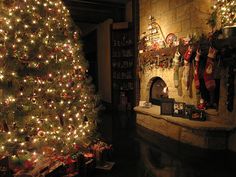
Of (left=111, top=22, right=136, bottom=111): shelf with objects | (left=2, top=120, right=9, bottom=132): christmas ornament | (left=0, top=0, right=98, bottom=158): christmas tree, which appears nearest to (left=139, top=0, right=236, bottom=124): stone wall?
(left=111, top=22, right=136, bottom=111): shelf with objects

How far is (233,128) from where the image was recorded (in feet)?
10.7

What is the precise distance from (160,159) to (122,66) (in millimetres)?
4325

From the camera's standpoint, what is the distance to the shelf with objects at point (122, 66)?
6852 mm

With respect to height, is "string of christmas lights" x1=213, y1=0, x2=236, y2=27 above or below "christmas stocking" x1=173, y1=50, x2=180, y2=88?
above

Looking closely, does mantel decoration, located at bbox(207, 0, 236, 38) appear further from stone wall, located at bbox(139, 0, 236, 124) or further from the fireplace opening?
the fireplace opening

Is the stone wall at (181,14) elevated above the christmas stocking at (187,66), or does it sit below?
above

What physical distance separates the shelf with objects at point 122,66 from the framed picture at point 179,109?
2.87 m

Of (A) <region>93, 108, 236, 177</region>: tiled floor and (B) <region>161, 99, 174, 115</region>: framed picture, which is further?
(B) <region>161, 99, 174, 115</region>: framed picture

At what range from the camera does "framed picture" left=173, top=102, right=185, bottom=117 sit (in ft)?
13.0

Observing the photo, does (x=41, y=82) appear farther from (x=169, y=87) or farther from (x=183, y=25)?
(x=183, y=25)

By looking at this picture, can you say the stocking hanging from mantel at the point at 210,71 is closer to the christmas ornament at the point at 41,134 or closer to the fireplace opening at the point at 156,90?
the fireplace opening at the point at 156,90

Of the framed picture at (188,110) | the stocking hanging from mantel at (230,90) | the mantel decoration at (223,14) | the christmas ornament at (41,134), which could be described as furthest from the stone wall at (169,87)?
the christmas ornament at (41,134)

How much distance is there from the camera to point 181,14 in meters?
4.39

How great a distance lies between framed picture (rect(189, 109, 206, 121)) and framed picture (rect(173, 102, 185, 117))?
0.73 feet
